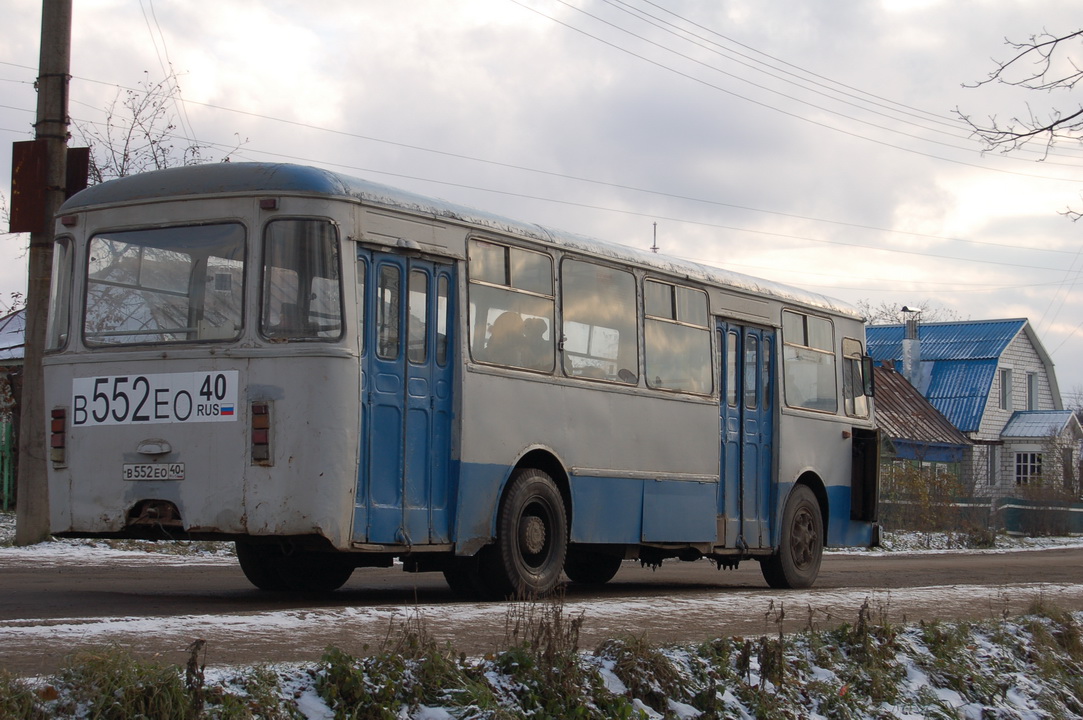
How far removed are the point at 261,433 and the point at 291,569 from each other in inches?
105

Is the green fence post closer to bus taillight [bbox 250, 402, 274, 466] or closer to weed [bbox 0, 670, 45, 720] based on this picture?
bus taillight [bbox 250, 402, 274, 466]

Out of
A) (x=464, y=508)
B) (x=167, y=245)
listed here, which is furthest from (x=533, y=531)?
(x=167, y=245)

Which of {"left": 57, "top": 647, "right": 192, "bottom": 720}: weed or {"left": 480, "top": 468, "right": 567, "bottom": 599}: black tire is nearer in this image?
{"left": 57, "top": 647, "right": 192, "bottom": 720}: weed

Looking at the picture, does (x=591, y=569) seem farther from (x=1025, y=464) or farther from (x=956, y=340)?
(x=956, y=340)

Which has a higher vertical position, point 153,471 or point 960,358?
point 960,358

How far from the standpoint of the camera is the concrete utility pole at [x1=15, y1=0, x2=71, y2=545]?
1686 cm

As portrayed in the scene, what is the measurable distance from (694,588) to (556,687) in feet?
25.7

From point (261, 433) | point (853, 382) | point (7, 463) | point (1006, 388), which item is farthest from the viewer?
point (1006, 388)

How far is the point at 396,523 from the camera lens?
10117mm

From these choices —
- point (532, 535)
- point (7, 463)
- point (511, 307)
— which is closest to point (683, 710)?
point (532, 535)

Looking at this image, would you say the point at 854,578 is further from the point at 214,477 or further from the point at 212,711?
the point at 212,711

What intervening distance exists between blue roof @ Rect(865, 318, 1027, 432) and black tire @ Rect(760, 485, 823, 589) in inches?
1629

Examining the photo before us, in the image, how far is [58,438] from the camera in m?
10.2

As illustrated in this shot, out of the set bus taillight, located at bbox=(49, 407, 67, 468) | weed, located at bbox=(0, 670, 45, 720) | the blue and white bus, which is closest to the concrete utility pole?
the blue and white bus
